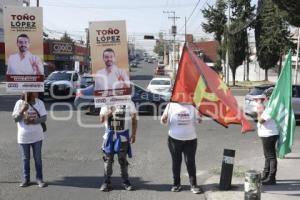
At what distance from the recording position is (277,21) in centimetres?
4041

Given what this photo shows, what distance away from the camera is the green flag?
969cm

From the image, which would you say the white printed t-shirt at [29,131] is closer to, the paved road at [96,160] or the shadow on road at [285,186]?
the paved road at [96,160]

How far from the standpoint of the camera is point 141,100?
23.0 meters

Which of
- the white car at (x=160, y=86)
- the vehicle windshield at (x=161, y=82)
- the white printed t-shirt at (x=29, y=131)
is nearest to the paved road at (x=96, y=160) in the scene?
the white printed t-shirt at (x=29, y=131)

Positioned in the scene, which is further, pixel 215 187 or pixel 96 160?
pixel 96 160

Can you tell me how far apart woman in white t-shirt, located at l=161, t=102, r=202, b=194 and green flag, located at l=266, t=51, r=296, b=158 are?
5.29 feet

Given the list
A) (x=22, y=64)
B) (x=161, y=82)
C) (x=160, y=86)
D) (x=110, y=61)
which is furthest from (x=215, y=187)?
(x=161, y=82)

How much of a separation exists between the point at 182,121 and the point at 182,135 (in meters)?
0.23

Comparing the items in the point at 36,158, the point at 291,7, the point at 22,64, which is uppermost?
the point at 291,7

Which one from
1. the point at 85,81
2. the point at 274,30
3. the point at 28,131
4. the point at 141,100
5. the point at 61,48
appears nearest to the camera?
the point at 28,131

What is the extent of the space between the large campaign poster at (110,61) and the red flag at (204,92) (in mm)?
936

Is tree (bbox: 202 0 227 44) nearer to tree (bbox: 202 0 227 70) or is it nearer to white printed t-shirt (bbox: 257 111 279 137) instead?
tree (bbox: 202 0 227 70)

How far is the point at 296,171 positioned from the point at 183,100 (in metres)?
3.29

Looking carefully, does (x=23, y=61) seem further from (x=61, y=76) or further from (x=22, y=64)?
(x=61, y=76)
